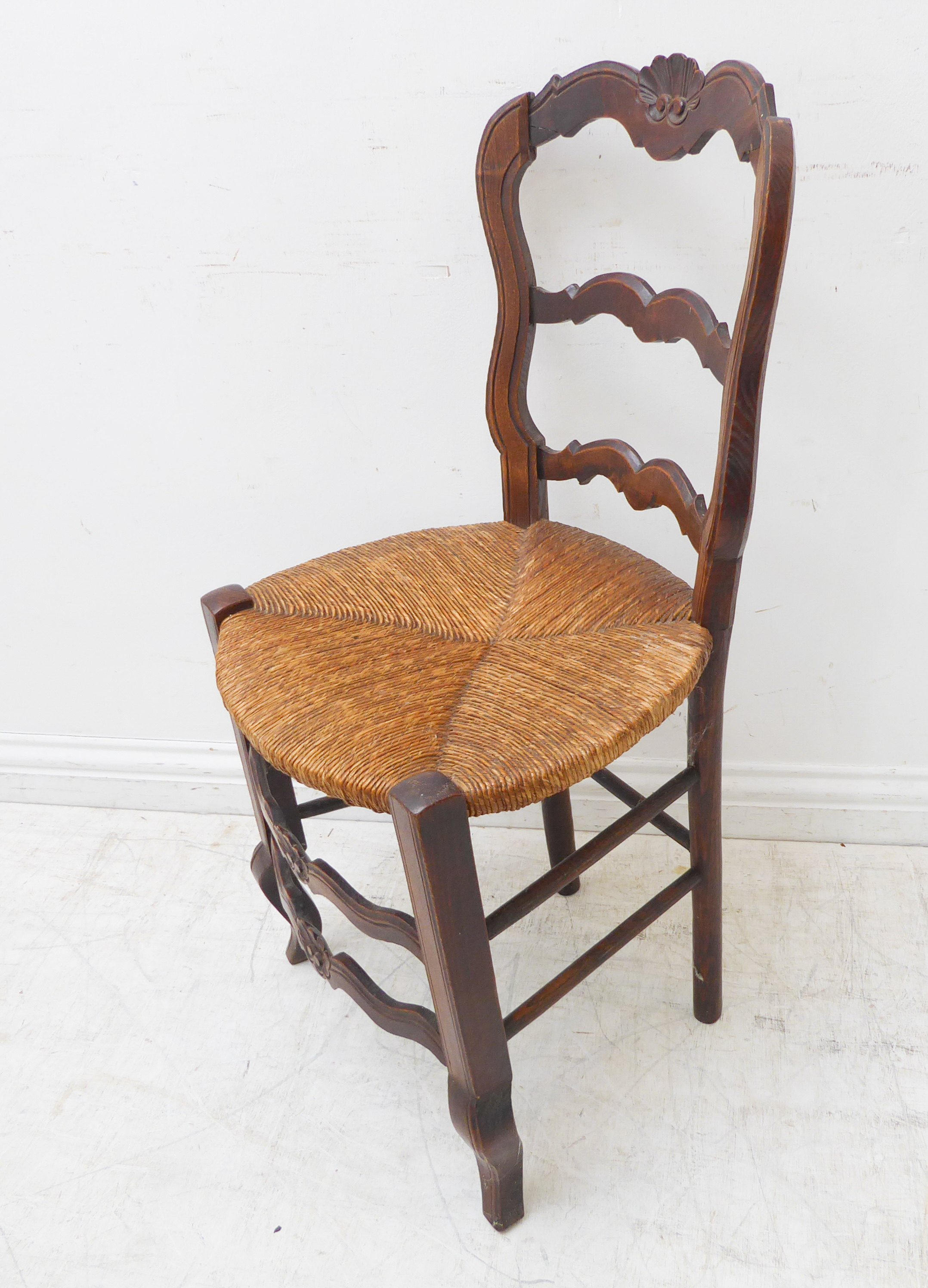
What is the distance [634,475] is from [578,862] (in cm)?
40

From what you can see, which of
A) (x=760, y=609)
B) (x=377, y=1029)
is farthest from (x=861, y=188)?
(x=377, y=1029)

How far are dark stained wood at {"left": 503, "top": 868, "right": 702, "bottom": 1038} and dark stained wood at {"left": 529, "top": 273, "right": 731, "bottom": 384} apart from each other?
559 millimetres

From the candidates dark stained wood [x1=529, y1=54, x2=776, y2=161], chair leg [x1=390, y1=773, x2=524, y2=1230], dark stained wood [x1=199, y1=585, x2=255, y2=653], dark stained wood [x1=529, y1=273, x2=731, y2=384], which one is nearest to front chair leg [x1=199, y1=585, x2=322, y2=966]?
dark stained wood [x1=199, y1=585, x2=255, y2=653]

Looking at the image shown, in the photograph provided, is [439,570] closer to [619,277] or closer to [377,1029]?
[619,277]

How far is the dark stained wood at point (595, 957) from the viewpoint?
3.24 feet

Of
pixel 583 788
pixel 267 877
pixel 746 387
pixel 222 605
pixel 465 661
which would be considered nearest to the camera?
pixel 746 387

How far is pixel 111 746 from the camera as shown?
1.63 m

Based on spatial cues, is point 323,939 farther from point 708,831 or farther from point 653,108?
point 653,108

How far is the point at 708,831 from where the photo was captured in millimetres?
1103

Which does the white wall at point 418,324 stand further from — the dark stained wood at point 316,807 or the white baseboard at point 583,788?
the dark stained wood at point 316,807

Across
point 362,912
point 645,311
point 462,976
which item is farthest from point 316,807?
point 645,311

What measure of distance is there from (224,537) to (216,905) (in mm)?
538

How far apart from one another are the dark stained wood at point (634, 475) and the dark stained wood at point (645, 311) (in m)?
0.11

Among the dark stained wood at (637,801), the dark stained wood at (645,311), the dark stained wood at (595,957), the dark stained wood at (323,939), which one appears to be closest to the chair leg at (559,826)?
the dark stained wood at (637,801)
